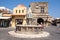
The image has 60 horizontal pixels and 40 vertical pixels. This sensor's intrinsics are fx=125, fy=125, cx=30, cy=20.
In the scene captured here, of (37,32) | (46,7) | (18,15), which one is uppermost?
(46,7)

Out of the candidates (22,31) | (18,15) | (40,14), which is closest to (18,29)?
(22,31)

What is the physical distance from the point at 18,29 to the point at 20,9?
61.0 ft

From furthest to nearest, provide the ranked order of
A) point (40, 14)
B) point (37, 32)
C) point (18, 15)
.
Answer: point (40, 14), point (18, 15), point (37, 32)

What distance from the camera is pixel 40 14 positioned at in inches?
1452

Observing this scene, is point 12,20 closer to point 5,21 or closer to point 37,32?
point 5,21

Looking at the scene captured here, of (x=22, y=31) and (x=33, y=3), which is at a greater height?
(x=33, y=3)

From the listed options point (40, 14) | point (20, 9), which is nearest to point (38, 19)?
point (40, 14)

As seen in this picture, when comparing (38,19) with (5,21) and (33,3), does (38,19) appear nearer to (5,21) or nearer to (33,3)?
(33,3)

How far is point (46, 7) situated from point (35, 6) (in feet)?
10.8

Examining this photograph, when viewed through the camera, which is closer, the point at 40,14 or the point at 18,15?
the point at 18,15

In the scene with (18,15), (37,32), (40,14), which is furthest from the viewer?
(40,14)

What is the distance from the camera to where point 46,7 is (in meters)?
37.2

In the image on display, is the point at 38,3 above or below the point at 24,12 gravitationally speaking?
above

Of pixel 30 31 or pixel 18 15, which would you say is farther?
pixel 18 15
